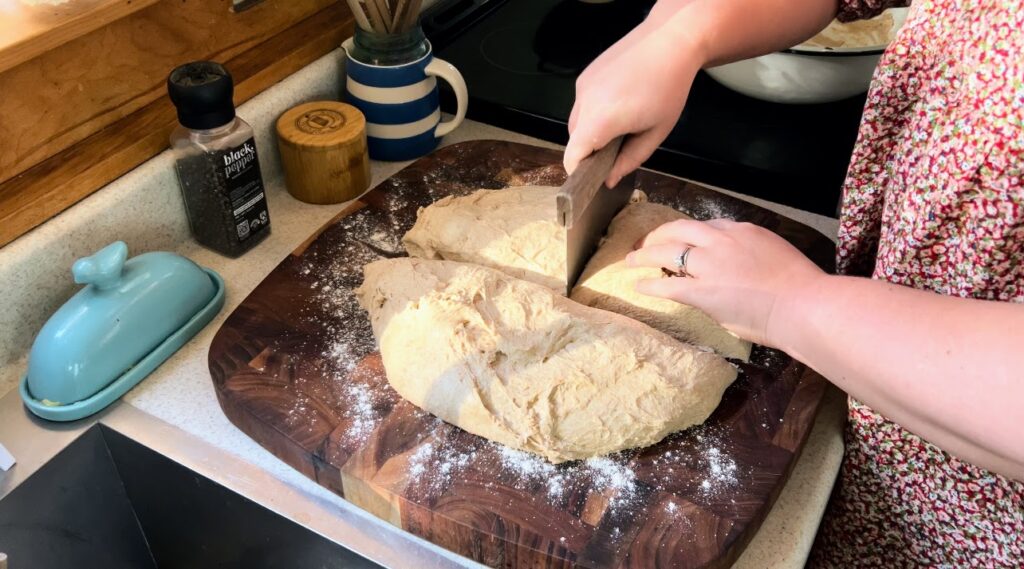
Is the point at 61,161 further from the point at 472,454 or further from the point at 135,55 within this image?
the point at 472,454

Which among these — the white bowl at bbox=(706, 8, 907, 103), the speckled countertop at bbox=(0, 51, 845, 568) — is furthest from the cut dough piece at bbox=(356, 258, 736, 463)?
the white bowl at bbox=(706, 8, 907, 103)

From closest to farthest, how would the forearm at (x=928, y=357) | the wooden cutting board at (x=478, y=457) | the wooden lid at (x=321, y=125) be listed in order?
the forearm at (x=928, y=357), the wooden cutting board at (x=478, y=457), the wooden lid at (x=321, y=125)

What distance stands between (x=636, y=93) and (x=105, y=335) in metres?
0.64

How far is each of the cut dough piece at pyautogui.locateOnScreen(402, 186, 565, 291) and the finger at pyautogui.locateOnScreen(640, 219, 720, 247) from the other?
12 centimetres

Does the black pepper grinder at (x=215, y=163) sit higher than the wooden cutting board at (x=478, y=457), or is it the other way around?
the black pepper grinder at (x=215, y=163)

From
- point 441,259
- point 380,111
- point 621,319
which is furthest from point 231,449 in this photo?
point 380,111

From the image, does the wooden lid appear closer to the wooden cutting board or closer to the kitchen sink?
the wooden cutting board

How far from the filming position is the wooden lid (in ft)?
3.75

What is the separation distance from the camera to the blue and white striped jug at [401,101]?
47.4 inches

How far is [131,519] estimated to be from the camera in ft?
3.30

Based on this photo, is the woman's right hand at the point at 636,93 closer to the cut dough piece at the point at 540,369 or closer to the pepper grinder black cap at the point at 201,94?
the cut dough piece at the point at 540,369

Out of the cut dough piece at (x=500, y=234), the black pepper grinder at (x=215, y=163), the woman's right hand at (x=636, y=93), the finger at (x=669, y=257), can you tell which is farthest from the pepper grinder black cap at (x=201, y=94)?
the finger at (x=669, y=257)

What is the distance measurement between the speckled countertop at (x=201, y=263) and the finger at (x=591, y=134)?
15.4 inches

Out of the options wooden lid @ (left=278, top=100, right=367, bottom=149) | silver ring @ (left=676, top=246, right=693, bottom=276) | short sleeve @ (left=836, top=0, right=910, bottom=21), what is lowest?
wooden lid @ (left=278, top=100, right=367, bottom=149)
